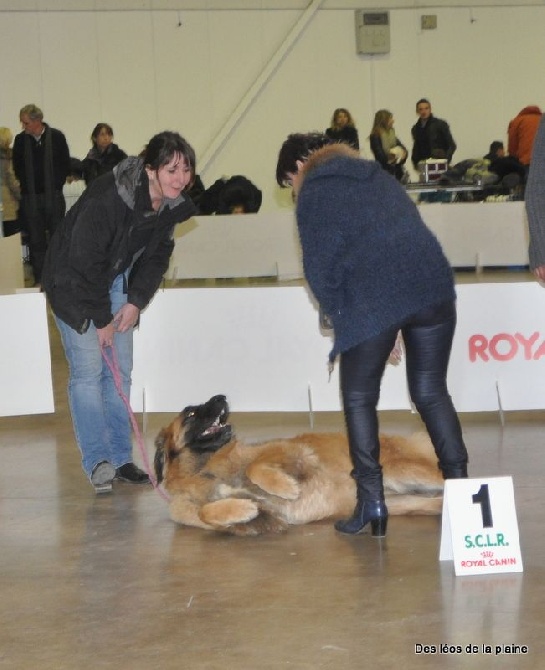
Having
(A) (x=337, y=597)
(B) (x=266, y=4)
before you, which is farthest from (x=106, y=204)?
(B) (x=266, y=4)

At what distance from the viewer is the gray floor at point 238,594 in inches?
115

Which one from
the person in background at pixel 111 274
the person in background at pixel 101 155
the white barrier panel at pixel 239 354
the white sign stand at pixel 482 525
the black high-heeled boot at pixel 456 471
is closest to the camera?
the white sign stand at pixel 482 525

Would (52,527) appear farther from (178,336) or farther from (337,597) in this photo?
(178,336)

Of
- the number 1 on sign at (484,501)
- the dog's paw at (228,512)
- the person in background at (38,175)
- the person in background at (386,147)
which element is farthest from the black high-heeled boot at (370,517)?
the person in background at (386,147)

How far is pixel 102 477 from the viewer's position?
4836 mm

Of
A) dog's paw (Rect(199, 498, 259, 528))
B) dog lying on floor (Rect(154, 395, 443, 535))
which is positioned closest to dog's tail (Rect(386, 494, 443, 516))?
dog lying on floor (Rect(154, 395, 443, 535))

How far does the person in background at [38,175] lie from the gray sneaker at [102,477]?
21.7ft

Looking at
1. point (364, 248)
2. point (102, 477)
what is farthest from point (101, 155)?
point (364, 248)

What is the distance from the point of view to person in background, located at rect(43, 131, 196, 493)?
14.9 ft

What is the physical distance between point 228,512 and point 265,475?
8.2 inches

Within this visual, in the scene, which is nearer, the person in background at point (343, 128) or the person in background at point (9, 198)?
the person in background at point (9, 198)

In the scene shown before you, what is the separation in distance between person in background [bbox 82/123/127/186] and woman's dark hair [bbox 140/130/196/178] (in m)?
7.65

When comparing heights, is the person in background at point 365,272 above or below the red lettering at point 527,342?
above

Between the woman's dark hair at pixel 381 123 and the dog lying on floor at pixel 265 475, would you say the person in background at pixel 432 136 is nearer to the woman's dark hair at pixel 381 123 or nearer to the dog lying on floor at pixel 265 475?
the woman's dark hair at pixel 381 123
